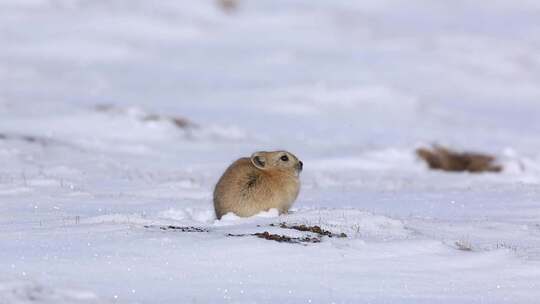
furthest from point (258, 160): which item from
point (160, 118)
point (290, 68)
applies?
point (290, 68)

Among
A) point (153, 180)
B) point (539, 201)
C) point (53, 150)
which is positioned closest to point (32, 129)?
point (53, 150)

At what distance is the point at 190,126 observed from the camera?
1163 inches

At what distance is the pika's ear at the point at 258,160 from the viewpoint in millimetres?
12523

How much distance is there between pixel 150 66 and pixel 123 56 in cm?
177

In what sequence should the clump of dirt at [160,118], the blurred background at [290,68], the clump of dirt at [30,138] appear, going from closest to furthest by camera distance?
the clump of dirt at [30,138] → the clump of dirt at [160,118] → the blurred background at [290,68]

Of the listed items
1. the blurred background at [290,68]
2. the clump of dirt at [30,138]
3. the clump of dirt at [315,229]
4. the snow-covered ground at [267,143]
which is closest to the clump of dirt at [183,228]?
the snow-covered ground at [267,143]

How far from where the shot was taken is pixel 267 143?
1129 inches

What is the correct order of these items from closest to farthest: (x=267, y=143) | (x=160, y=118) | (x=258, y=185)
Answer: (x=258, y=185)
(x=267, y=143)
(x=160, y=118)

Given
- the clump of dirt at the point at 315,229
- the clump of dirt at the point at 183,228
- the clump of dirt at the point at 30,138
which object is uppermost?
the clump of dirt at the point at 30,138

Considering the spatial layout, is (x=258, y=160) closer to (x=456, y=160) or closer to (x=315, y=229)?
(x=315, y=229)

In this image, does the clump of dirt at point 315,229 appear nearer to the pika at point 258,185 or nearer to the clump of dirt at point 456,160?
the pika at point 258,185

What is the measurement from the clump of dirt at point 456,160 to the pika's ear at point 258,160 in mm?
14183

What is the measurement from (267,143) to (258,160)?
52.9 feet

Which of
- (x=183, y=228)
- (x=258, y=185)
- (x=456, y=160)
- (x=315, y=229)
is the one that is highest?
(x=456, y=160)
